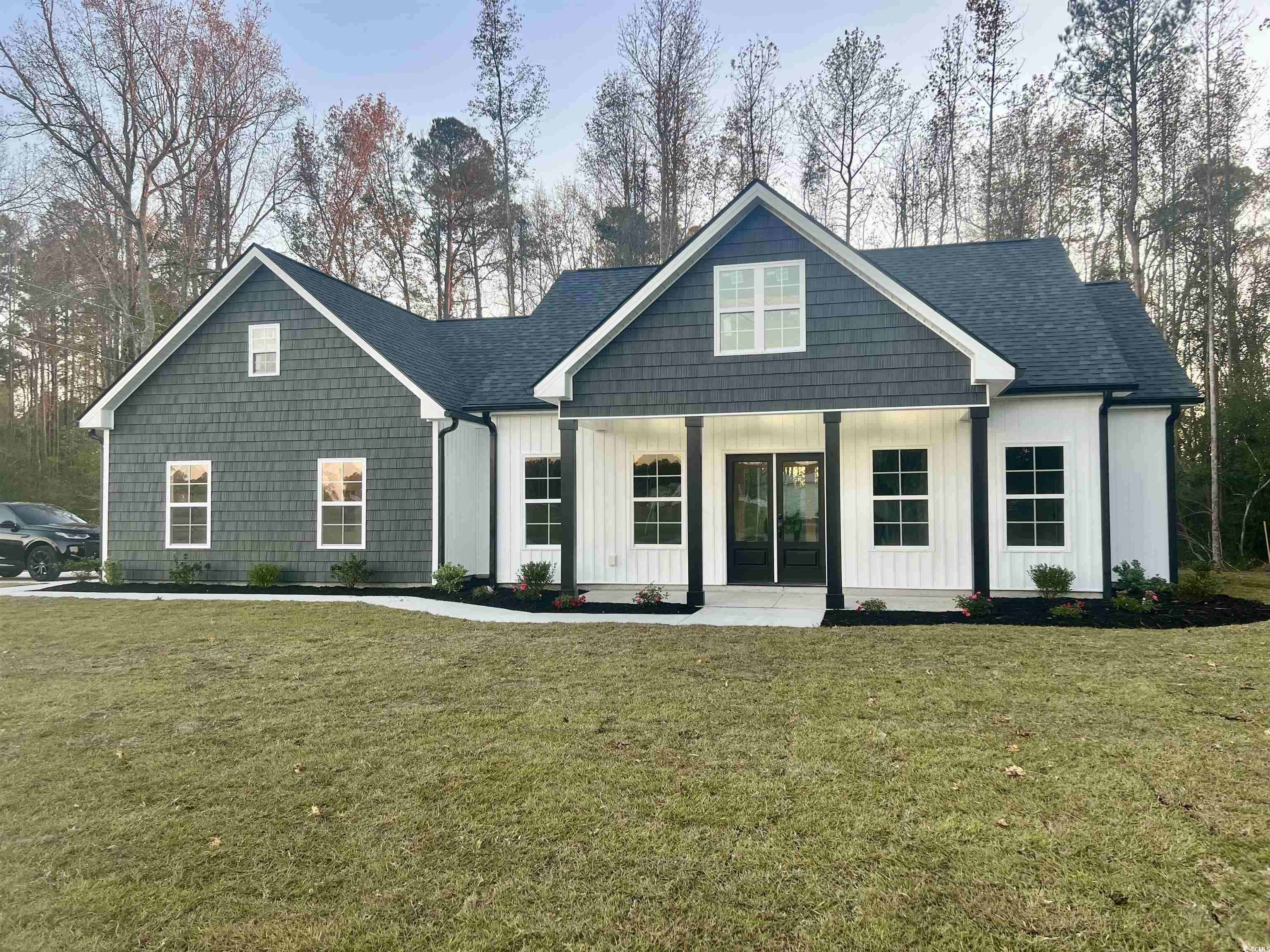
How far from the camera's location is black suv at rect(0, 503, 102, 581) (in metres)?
15.6

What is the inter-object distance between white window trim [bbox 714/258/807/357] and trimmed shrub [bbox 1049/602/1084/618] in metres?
4.55

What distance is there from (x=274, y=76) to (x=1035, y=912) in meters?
26.0

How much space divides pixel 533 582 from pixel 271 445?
18.8ft

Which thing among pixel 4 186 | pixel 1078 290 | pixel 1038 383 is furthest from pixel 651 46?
pixel 4 186

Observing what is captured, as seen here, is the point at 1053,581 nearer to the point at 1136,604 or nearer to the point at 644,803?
the point at 1136,604

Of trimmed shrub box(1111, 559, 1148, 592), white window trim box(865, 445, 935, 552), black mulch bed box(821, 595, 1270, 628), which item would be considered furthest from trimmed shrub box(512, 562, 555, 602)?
trimmed shrub box(1111, 559, 1148, 592)

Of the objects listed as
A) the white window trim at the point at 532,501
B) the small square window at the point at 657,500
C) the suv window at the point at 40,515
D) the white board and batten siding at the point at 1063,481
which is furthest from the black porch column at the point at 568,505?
the suv window at the point at 40,515

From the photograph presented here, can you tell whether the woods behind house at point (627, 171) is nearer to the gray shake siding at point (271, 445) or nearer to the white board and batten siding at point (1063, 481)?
the white board and batten siding at point (1063, 481)

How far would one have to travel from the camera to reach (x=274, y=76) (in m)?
22.0

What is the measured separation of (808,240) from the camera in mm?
10773

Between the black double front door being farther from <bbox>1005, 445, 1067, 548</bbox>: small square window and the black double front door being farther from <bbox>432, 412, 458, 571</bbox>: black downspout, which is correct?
<bbox>432, 412, 458, 571</bbox>: black downspout

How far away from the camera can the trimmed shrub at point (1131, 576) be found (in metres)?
10.9

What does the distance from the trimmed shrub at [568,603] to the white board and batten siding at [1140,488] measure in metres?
7.95

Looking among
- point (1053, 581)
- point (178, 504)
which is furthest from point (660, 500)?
point (178, 504)
